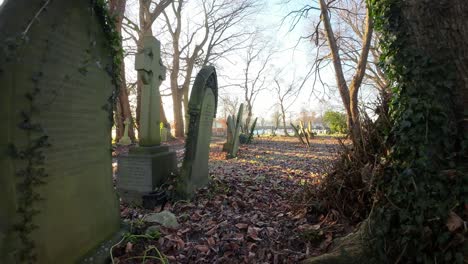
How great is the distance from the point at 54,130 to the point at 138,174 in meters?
2.79

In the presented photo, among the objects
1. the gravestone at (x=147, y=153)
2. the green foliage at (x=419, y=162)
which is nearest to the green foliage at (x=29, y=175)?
the green foliage at (x=419, y=162)

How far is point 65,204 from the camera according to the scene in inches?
90.4

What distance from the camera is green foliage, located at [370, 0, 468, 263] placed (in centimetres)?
200

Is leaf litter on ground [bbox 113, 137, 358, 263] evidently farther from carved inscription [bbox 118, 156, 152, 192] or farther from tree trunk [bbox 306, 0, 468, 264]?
tree trunk [bbox 306, 0, 468, 264]

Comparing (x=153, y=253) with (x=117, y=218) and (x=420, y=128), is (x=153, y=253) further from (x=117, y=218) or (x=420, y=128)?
(x=420, y=128)

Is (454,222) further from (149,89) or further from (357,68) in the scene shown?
(357,68)

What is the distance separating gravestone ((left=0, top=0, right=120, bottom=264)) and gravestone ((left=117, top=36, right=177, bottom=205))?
1861 millimetres

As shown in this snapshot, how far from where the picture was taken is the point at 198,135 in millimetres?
4977

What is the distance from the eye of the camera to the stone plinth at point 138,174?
4.80 m

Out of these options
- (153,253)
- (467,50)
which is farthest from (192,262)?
(467,50)

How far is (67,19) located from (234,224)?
2.69m

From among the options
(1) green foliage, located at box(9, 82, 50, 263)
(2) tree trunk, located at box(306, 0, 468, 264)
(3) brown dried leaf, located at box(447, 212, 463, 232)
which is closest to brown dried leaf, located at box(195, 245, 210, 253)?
(2) tree trunk, located at box(306, 0, 468, 264)

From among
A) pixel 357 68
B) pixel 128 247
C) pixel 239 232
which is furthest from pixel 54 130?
pixel 357 68

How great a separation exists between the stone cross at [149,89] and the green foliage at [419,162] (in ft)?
12.9
